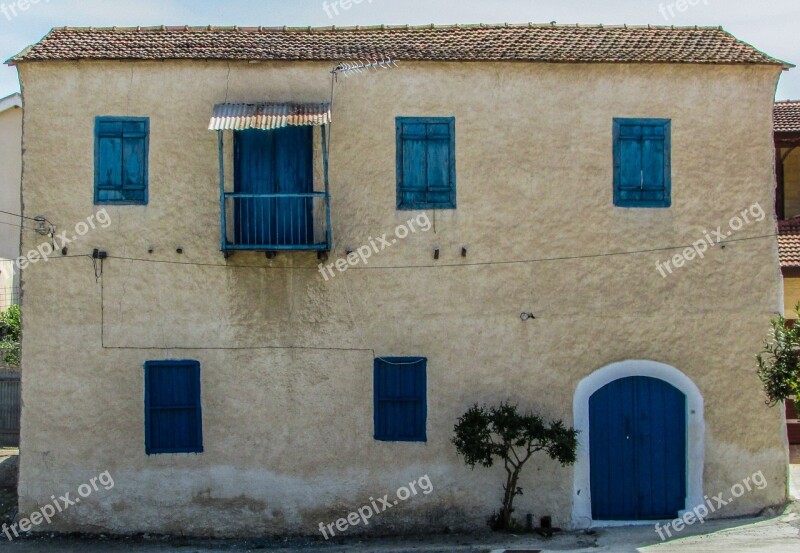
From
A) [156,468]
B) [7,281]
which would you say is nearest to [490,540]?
[156,468]

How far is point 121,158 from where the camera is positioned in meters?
13.2

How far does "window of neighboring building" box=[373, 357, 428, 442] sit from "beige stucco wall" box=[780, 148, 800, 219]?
9966 mm

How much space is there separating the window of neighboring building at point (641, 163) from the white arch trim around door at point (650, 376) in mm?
2458

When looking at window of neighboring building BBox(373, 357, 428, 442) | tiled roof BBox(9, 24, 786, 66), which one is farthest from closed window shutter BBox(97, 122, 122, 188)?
window of neighboring building BBox(373, 357, 428, 442)

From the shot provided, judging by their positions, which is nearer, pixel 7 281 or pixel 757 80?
pixel 757 80

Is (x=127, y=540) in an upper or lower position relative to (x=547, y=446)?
lower

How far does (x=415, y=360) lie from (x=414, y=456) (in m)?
1.41

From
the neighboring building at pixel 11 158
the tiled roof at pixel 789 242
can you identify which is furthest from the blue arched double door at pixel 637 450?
the neighboring building at pixel 11 158

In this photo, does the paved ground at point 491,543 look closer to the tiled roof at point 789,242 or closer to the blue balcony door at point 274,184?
the blue balcony door at point 274,184

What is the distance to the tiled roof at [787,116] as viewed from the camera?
59.5ft

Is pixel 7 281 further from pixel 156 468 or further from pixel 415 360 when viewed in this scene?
pixel 415 360

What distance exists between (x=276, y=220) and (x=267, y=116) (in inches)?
59.4

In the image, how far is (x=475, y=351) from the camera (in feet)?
43.6

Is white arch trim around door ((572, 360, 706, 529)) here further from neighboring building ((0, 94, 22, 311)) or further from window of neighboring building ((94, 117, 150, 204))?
neighboring building ((0, 94, 22, 311))
